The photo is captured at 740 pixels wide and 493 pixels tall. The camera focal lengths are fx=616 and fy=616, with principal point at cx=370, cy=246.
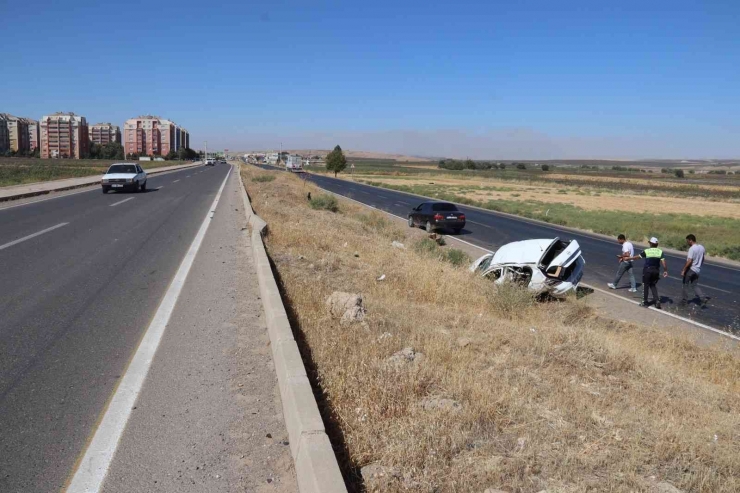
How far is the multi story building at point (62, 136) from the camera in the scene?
156500 mm

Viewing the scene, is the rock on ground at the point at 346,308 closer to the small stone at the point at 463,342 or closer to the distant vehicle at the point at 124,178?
the small stone at the point at 463,342

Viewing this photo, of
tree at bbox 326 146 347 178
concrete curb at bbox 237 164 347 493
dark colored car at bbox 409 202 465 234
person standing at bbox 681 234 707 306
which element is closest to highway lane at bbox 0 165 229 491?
concrete curb at bbox 237 164 347 493

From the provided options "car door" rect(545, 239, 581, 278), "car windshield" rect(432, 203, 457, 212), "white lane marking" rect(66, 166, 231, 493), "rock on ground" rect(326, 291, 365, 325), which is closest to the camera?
"white lane marking" rect(66, 166, 231, 493)

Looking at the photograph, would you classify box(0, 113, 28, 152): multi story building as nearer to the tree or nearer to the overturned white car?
the tree

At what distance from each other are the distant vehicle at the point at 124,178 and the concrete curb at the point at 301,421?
26483mm

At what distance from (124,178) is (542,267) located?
78.4 feet

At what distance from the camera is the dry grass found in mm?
3973

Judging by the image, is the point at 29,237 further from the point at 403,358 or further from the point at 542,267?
the point at 542,267

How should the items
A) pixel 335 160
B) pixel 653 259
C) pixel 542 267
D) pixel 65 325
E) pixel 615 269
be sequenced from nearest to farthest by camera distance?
pixel 65 325
pixel 542 267
pixel 653 259
pixel 615 269
pixel 335 160

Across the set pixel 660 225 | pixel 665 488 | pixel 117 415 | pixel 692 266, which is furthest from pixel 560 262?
pixel 660 225

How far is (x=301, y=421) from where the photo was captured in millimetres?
4012

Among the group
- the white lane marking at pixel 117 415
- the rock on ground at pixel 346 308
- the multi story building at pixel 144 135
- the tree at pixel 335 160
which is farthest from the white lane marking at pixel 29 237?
the multi story building at pixel 144 135

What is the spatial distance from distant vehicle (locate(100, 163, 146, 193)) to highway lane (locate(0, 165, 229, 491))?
1433cm

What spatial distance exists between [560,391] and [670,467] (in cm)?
156
